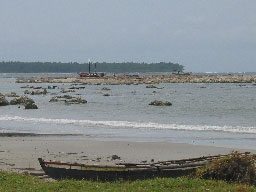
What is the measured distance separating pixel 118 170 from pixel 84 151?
26.9ft

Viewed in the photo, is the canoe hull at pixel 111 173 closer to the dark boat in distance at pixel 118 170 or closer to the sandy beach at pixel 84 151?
the dark boat in distance at pixel 118 170

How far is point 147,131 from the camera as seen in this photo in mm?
32844

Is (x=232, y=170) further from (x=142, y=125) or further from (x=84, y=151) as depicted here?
(x=142, y=125)

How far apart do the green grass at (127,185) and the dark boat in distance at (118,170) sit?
1.39ft

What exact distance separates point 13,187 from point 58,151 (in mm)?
8969

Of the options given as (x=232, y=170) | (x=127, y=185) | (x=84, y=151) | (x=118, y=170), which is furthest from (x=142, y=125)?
(x=127, y=185)

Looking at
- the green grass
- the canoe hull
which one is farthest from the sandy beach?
the green grass

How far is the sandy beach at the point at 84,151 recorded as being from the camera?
20.0 meters

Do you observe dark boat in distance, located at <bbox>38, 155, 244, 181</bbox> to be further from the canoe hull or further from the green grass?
the green grass

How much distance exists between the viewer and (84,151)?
2306cm

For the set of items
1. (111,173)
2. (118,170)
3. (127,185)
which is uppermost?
(118,170)

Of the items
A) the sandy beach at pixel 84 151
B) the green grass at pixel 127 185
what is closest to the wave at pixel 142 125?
the sandy beach at pixel 84 151

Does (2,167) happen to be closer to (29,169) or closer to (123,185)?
(29,169)

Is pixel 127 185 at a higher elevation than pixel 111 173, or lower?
lower
